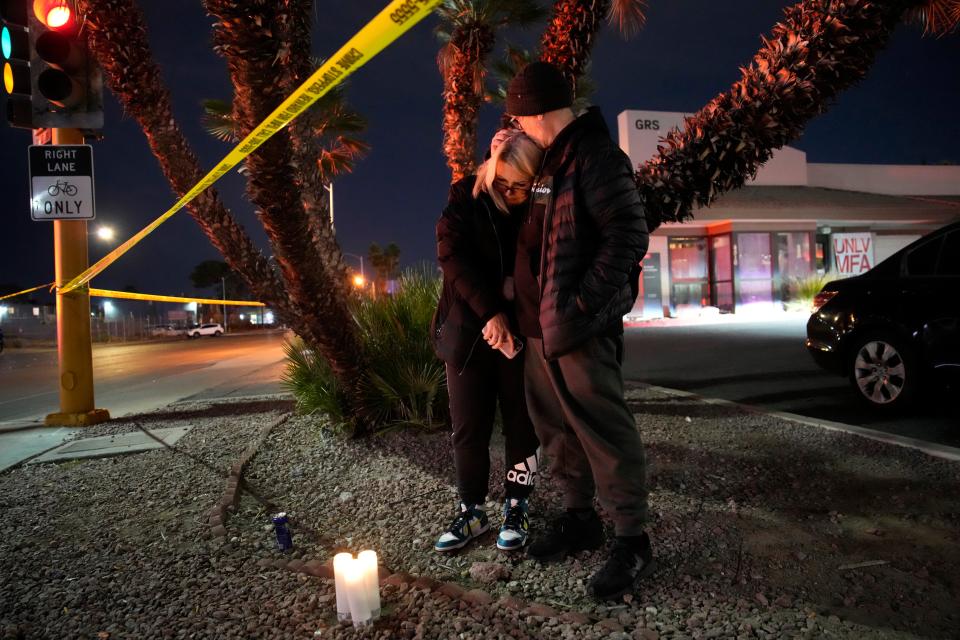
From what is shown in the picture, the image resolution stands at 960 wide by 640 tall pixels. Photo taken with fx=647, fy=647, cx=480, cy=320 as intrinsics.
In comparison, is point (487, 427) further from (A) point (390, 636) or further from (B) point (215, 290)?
(B) point (215, 290)

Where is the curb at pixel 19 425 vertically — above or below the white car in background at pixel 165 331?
below

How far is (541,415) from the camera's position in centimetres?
290

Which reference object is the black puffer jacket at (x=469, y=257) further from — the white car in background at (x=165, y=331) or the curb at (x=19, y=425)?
the white car in background at (x=165, y=331)

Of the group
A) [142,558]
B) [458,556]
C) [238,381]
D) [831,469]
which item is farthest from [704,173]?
[238,381]

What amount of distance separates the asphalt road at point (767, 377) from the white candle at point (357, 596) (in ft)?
14.6

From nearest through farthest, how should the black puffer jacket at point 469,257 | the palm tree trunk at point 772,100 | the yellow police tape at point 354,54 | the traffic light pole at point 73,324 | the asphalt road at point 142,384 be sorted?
the yellow police tape at point 354,54, the black puffer jacket at point 469,257, the palm tree trunk at point 772,100, the traffic light pole at point 73,324, the asphalt road at point 142,384

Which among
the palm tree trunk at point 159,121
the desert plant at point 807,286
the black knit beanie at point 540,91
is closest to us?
the black knit beanie at point 540,91

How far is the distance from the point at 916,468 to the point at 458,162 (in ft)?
17.0

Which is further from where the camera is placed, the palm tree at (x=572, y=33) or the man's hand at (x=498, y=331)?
the palm tree at (x=572, y=33)

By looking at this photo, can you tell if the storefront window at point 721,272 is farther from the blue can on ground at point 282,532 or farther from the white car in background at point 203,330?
the white car in background at point 203,330

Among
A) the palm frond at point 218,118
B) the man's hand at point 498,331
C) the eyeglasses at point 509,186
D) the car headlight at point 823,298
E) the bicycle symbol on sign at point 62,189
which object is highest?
the palm frond at point 218,118

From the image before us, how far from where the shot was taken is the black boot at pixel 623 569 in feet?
7.91

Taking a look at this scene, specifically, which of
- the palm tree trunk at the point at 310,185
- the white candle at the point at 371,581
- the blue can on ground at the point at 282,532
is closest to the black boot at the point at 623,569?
the white candle at the point at 371,581

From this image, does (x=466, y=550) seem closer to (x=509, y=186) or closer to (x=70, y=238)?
(x=509, y=186)
